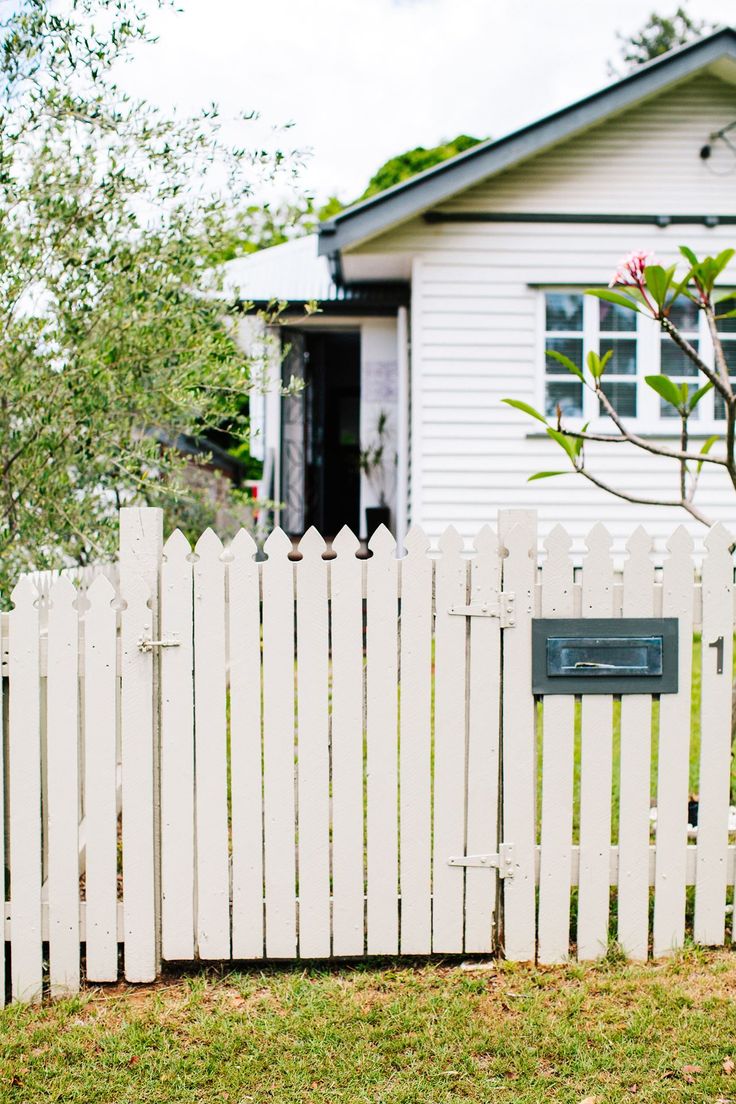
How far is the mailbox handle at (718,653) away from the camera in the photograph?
364 cm

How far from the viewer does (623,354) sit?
1102cm

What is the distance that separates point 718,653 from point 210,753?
178 cm

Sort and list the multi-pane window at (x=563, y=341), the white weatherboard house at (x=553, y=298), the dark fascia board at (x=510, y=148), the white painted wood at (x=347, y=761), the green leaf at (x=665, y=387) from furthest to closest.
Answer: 1. the multi-pane window at (x=563, y=341)
2. the white weatherboard house at (x=553, y=298)
3. the dark fascia board at (x=510, y=148)
4. the green leaf at (x=665, y=387)
5. the white painted wood at (x=347, y=761)

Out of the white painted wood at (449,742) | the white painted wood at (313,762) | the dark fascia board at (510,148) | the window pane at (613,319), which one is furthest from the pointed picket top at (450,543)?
the window pane at (613,319)

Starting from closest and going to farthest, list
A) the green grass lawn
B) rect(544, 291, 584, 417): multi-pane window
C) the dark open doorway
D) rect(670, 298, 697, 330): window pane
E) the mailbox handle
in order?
Answer: the green grass lawn, the mailbox handle, rect(544, 291, 584, 417): multi-pane window, rect(670, 298, 697, 330): window pane, the dark open doorway

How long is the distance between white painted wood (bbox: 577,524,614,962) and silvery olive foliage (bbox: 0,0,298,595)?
194 centimetres

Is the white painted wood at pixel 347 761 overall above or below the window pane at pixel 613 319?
below

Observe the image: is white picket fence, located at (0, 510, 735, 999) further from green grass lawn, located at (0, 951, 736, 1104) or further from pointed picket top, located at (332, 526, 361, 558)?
green grass lawn, located at (0, 951, 736, 1104)

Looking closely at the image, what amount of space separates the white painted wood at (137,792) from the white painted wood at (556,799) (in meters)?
1.34

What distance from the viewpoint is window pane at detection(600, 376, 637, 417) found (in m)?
11.0

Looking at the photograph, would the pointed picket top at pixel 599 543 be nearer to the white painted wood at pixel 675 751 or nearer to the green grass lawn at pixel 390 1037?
the white painted wood at pixel 675 751

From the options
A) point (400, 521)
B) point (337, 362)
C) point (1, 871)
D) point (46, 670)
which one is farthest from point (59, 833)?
point (337, 362)

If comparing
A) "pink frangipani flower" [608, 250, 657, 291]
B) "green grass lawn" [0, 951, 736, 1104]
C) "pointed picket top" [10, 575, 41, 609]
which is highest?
"pink frangipani flower" [608, 250, 657, 291]

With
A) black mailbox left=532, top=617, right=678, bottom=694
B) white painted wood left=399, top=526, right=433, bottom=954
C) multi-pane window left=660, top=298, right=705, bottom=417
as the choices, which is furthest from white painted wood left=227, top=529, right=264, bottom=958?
multi-pane window left=660, top=298, right=705, bottom=417
